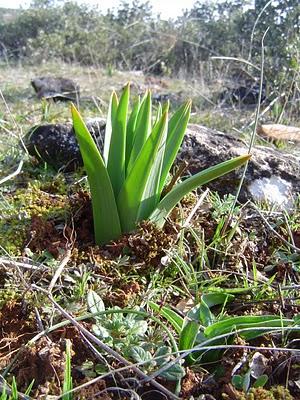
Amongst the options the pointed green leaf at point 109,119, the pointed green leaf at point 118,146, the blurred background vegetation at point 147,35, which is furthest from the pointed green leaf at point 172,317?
the blurred background vegetation at point 147,35

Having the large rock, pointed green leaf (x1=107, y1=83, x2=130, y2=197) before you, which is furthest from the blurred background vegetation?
pointed green leaf (x1=107, y1=83, x2=130, y2=197)

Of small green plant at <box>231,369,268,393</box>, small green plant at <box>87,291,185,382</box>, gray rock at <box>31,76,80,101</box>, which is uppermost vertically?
small green plant at <box>87,291,185,382</box>

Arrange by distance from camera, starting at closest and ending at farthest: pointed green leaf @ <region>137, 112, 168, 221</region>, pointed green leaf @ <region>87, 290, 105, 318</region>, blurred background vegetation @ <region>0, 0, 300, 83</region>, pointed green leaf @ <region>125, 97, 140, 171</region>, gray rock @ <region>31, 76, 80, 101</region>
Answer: pointed green leaf @ <region>87, 290, 105, 318</region>, pointed green leaf @ <region>137, 112, 168, 221</region>, pointed green leaf @ <region>125, 97, 140, 171</region>, gray rock @ <region>31, 76, 80, 101</region>, blurred background vegetation @ <region>0, 0, 300, 83</region>

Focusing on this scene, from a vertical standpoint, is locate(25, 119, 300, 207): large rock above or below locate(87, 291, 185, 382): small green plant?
above

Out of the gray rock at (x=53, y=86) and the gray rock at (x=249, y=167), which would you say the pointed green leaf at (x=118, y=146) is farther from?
the gray rock at (x=53, y=86)

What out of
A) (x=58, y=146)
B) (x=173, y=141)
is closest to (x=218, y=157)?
(x=173, y=141)

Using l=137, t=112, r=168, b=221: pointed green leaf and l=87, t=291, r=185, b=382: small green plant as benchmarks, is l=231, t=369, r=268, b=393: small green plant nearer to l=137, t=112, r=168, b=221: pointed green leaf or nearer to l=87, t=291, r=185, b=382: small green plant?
l=87, t=291, r=185, b=382: small green plant

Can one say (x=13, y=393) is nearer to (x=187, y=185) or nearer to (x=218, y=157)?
(x=187, y=185)
